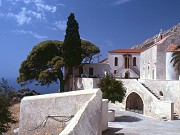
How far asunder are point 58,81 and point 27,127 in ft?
103

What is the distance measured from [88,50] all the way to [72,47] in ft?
19.8

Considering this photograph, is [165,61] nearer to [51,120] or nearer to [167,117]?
[167,117]

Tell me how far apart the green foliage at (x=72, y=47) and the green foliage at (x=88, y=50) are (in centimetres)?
474

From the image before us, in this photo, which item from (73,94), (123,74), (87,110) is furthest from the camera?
(123,74)

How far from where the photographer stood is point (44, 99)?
37.4 ft

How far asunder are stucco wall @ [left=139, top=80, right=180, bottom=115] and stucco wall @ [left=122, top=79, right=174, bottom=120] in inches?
64.4

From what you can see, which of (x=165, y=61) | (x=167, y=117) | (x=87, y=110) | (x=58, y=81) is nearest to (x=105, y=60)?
(x=58, y=81)

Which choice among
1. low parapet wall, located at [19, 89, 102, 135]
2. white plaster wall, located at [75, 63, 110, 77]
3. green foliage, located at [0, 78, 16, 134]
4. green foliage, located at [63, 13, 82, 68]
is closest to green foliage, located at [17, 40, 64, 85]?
green foliage, located at [63, 13, 82, 68]

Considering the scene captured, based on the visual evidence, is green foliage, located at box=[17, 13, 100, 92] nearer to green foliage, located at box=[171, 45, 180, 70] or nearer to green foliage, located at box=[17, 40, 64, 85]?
green foliage, located at box=[17, 40, 64, 85]

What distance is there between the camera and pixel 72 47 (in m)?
38.5

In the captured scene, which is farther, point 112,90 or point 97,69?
point 97,69

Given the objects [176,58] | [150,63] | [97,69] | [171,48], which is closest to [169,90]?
[176,58]

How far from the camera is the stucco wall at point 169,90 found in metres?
24.7

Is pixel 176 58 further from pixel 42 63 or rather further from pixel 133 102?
pixel 42 63
